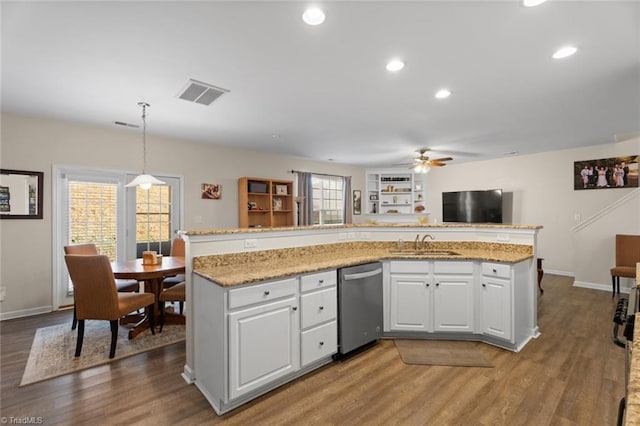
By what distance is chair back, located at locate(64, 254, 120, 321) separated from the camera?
269cm

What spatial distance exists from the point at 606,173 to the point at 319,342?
20.9ft

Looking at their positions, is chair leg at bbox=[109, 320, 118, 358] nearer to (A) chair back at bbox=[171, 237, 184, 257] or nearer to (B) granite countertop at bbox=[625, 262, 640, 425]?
(A) chair back at bbox=[171, 237, 184, 257]

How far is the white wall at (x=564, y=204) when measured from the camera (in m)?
5.01

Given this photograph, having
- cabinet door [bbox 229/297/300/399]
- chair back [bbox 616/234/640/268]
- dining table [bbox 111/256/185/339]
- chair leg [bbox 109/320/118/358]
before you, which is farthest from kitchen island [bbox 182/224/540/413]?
chair back [bbox 616/234/640/268]

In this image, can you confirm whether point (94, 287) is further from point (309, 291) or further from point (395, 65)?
point (395, 65)

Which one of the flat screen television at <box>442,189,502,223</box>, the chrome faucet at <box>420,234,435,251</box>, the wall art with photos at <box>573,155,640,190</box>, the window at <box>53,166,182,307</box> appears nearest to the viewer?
the chrome faucet at <box>420,234,435,251</box>

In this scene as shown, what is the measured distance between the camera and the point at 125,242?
15.1ft

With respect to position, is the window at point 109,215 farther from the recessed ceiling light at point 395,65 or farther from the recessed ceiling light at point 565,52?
the recessed ceiling light at point 565,52

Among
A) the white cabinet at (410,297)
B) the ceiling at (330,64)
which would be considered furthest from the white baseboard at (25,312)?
the white cabinet at (410,297)

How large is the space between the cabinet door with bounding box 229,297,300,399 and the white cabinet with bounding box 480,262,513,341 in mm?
1916

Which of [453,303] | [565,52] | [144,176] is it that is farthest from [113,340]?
[565,52]

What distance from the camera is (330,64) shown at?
→ 2521 mm

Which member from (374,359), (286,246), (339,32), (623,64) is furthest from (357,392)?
(623,64)

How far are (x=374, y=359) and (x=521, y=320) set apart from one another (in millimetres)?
1521
